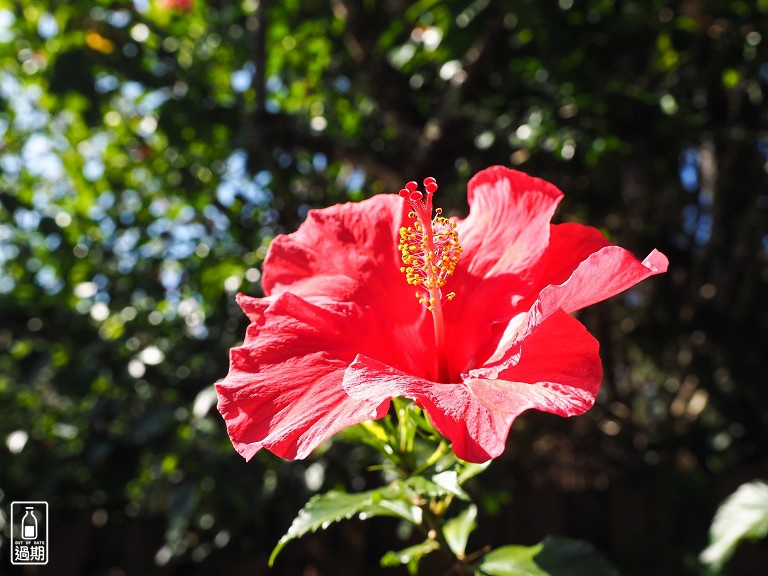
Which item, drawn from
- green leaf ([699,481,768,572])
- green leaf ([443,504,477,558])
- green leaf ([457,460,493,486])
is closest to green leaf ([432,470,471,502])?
green leaf ([457,460,493,486])

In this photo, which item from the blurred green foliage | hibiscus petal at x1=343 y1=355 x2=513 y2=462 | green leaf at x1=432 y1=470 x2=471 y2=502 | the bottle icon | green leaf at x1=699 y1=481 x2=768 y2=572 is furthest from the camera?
the blurred green foliage

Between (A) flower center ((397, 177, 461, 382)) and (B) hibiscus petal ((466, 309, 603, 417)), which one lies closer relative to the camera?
(B) hibiscus petal ((466, 309, 603, 417))

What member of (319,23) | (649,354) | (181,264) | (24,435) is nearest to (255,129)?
(181,264)

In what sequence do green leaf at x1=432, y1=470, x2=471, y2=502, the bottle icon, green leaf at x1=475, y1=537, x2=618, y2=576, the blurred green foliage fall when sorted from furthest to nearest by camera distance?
1. the blurred green foliage
2. the bottle icon
3. green leaf at x1=475, y1=537, x2=618, y2=576
4. green leaf at x1=432, y1=470, x2=471, y2=502

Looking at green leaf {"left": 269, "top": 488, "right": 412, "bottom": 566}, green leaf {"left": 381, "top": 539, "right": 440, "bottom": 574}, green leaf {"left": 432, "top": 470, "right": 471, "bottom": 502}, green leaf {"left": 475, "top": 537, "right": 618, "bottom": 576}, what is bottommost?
green leaf {"left": 381, "top": 539, "right": 440, "bottom": 574}

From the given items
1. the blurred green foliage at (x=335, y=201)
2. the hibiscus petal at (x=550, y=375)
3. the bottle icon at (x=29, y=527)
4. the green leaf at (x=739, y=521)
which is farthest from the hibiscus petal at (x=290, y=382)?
the green leaf at (x=739, y=521)

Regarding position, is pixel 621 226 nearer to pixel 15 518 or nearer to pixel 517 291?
pixel 517 291

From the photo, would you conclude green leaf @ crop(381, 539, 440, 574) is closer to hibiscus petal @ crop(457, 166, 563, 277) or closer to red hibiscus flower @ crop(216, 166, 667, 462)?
red hibiscus flower @ crop(216, 166, 667, 462)
